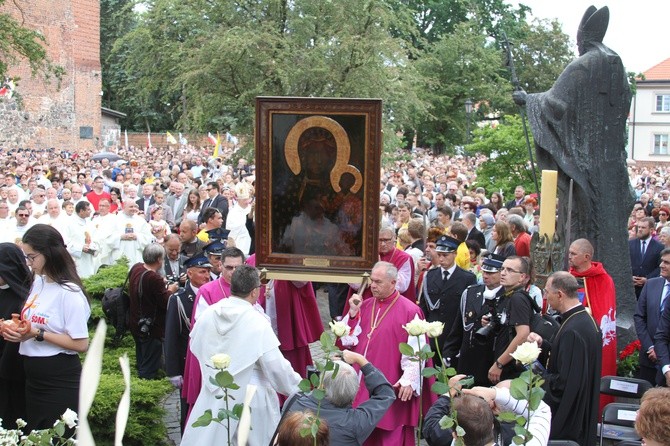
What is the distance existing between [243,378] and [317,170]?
1971 millimetres

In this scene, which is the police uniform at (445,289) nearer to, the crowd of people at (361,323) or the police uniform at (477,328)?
the crowd of people at (361,323)

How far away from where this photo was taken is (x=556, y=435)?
6074 millimetres

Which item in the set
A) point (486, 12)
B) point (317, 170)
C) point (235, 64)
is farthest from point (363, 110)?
point (486, 12)

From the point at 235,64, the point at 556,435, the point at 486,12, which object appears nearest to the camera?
the point at 556,435

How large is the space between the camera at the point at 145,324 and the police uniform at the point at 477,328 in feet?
9.91

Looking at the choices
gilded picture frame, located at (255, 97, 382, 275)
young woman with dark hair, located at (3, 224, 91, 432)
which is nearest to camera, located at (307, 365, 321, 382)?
gilded picture frame, located at (255, 97, 382, 275)

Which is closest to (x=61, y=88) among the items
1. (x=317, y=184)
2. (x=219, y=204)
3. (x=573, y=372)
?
(x=219, y=204)

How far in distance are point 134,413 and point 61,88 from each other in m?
43.0

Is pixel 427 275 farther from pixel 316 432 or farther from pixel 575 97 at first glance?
pixel 316 432

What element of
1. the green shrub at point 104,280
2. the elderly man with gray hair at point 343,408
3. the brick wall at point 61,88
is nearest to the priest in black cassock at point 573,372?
the elderly man with gray hair at point 343,408

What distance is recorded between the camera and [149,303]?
834cm

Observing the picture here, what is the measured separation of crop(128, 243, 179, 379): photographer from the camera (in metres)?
8.24

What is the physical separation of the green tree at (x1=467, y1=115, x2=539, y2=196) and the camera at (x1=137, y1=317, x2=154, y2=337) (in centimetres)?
1268

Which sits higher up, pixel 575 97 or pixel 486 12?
pixel 486 12
